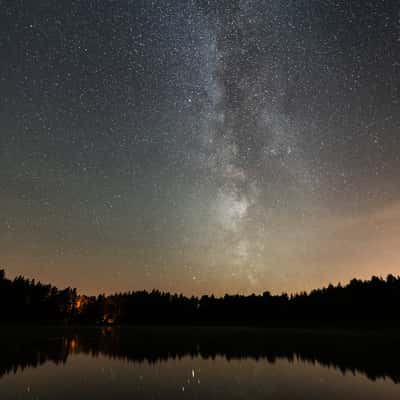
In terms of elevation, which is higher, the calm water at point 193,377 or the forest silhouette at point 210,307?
the forest silhouette at point 210,307

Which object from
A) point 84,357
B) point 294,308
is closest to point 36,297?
point 294,308

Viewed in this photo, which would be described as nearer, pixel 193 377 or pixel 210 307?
pixel 193 377

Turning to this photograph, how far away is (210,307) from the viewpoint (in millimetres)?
178375

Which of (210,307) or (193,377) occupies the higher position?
(210,307)

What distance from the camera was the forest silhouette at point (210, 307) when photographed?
386ft

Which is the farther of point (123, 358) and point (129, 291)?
point (129, 291)

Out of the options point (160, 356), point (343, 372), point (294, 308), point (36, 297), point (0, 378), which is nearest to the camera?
point (0, 378)

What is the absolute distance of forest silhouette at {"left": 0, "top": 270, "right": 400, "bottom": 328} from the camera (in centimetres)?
11775

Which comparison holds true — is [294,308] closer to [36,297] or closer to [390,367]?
[36,297]

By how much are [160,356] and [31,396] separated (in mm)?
19160

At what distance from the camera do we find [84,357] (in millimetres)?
31984

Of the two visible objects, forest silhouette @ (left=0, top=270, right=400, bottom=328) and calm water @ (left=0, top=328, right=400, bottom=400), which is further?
forest silhouette @ (left=0, top=270, right=400, bottom=328)

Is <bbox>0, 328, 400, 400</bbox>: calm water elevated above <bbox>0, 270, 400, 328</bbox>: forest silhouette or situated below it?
below

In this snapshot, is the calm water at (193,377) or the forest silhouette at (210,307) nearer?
the calm water at (193,377)
